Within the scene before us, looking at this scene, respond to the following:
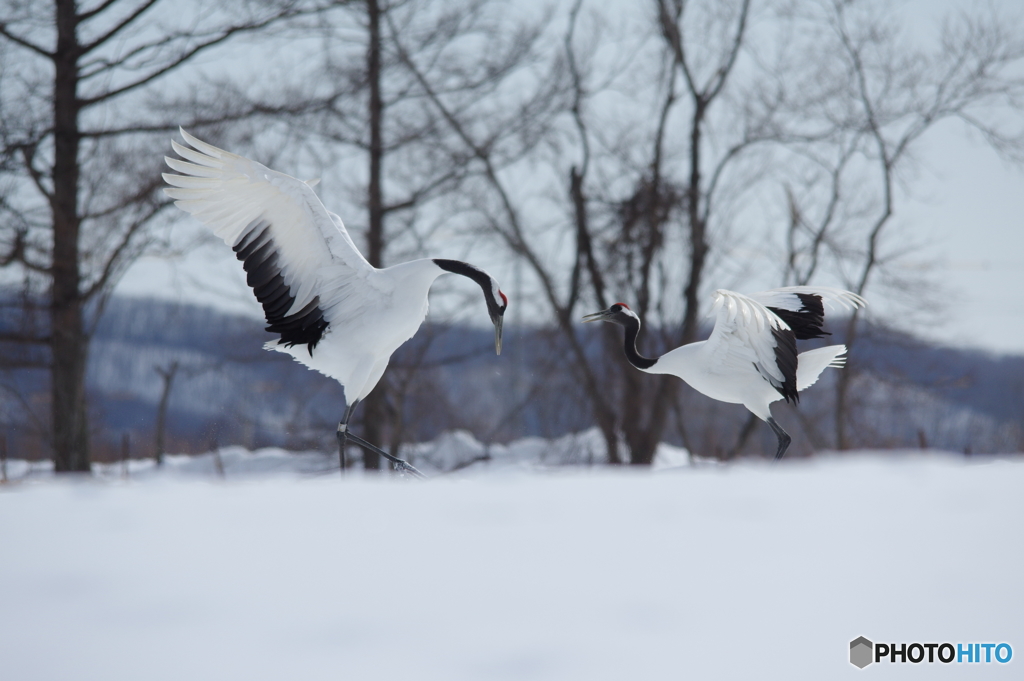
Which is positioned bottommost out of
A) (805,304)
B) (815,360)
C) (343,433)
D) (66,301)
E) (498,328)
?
(343,433)

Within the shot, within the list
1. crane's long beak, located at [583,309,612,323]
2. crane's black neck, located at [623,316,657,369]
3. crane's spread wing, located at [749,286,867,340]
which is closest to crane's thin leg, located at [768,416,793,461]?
crane's spread wing, located at [749,286,867,340]

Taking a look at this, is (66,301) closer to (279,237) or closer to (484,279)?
(279,237)

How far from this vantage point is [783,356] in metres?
4.33

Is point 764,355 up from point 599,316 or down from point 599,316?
down

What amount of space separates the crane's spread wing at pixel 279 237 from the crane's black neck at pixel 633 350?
Answer: 5.98 ft

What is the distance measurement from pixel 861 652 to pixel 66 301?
688cm

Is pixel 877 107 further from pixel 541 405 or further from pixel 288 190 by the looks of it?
pixel 288 190

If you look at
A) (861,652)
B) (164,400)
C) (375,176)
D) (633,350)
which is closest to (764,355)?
(633,350)

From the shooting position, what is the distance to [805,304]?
187 inches

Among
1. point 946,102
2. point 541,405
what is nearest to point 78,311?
point 541,405

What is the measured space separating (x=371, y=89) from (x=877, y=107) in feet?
19.2

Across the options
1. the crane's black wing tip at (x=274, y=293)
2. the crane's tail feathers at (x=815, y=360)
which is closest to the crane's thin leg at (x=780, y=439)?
the crane's tail feathers at (x=815, y=360)

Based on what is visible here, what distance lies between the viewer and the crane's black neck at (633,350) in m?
5.14

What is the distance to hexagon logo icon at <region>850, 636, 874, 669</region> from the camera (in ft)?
4.74
